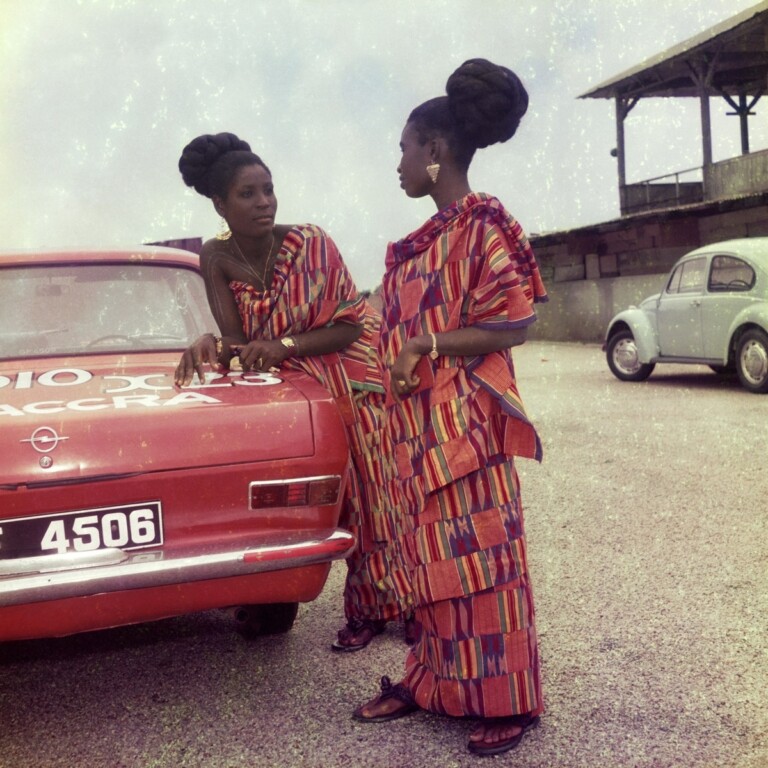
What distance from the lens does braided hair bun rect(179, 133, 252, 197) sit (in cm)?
307

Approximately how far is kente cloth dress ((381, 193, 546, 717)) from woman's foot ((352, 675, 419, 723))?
0.76ft

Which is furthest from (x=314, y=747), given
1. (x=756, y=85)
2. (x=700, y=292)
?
(x=756, y=85)

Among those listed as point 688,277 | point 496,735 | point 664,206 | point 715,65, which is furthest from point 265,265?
point 664,206

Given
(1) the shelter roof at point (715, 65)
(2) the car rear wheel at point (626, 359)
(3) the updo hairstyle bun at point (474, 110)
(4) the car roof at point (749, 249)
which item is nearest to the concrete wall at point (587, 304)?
(1) the shelter roof at point (715, 65)

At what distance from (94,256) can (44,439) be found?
1.30 meters

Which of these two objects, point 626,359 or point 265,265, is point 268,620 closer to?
point 265,265

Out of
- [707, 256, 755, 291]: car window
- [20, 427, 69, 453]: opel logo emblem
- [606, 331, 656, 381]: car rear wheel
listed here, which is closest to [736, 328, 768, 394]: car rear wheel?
[707, 256, 755, 291]: car window

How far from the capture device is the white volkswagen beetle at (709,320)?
1015cm

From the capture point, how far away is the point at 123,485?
2471 mm

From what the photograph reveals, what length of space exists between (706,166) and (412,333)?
2048 cm

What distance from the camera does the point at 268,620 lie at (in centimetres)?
338

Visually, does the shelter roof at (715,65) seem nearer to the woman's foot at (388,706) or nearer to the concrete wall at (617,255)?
the concrete wall at (617,255)

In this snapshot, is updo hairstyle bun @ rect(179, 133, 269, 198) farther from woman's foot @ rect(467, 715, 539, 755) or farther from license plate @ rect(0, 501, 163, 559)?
woman's foot @ rect(467, 715, 539, 755)

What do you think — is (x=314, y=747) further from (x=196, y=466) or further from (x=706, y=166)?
(x=706, y=166)
